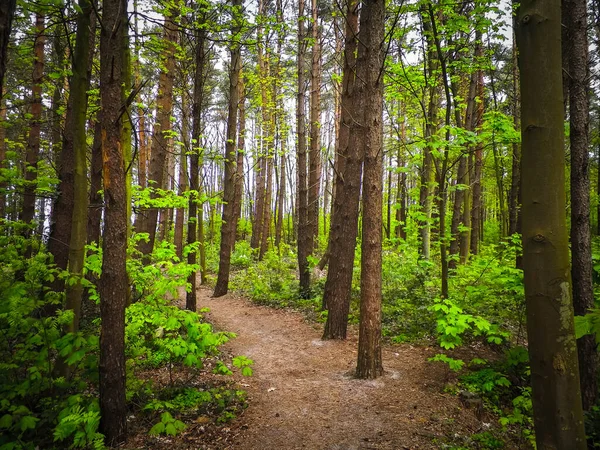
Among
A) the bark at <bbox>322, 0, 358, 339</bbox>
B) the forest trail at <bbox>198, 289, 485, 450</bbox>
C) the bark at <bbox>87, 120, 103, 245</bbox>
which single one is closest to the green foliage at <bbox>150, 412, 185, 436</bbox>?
the forest trail at <bbox>198, 289, 485, 450</bbox>

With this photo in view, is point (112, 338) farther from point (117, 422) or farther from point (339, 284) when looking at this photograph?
point (339, 284)

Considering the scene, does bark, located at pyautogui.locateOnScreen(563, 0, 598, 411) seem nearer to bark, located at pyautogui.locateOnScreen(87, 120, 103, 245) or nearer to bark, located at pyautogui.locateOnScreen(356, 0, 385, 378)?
bark, located at pyautogui.locateOnScreen(356, 0, 385, 378)

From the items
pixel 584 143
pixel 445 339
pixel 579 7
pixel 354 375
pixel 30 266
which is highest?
pixel 579 7

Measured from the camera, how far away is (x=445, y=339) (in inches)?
199

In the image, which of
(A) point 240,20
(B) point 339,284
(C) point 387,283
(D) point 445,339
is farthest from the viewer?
(C) point 387,283

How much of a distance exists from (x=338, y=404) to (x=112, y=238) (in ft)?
11.9

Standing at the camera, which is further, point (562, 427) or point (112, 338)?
point (112, 338)

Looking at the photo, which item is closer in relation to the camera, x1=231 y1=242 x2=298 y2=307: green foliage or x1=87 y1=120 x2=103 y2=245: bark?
x1=87 y1=120 x2=103 y2=245: bark

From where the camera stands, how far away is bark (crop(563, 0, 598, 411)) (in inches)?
173

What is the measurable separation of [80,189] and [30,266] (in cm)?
113

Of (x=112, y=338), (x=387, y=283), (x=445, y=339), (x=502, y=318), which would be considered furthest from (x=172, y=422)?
(x=387, y=283)

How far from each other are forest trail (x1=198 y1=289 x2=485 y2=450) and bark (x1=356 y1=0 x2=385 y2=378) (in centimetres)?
47

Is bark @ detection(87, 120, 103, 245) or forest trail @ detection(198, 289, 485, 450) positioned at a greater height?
bark @ detection(87, 120, 103, 245)

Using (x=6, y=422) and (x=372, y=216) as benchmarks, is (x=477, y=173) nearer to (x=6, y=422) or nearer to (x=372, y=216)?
(x=372, y=216)
